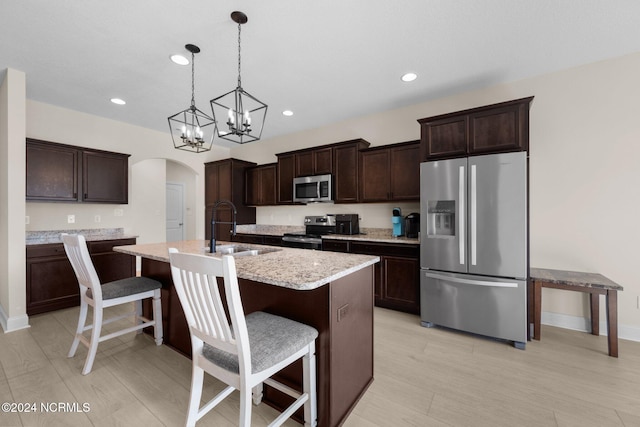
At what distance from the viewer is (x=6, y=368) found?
2078 mm

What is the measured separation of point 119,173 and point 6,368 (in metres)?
2.71

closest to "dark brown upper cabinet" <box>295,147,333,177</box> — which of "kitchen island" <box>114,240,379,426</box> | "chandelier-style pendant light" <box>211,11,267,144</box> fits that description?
"chandelier-style pendant light" <box>211,11,267,144</box>

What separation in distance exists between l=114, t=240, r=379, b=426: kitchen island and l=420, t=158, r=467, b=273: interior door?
4.20ft

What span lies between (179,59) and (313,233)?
2.89 metres

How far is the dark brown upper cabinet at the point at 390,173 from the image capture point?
3494 mm

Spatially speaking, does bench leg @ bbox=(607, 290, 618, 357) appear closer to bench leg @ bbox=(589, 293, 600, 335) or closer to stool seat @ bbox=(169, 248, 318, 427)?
bench leg @ bbox=(589, 293, 600, 335)

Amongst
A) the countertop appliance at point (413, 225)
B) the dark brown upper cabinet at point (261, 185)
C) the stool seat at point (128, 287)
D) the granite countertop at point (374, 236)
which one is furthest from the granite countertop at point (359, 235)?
the stool seat at point (128, 287)

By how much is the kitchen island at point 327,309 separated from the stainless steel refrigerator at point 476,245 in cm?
128

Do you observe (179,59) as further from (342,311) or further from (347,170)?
(342,311)

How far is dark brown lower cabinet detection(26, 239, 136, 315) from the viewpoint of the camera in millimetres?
3070

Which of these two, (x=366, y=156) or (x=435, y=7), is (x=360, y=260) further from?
(x=366, y=156)

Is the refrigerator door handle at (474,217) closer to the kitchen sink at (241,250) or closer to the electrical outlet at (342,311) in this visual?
the electrical outlet at (342,311)

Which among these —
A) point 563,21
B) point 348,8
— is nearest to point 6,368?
point 348,8

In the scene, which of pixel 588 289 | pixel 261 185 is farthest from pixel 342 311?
pixel 261 185
